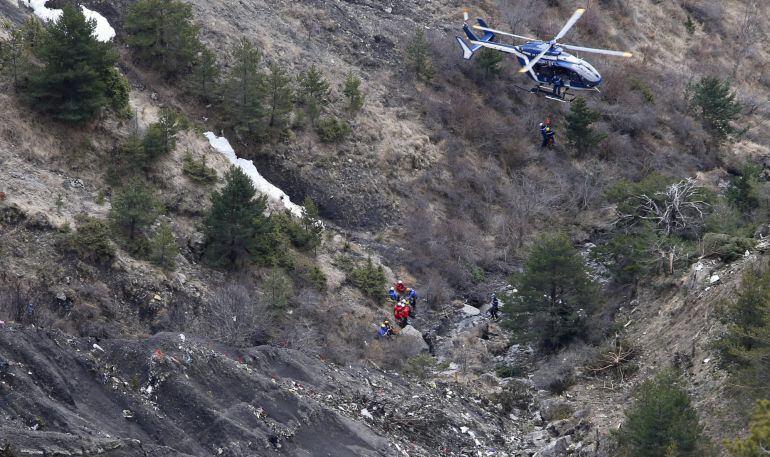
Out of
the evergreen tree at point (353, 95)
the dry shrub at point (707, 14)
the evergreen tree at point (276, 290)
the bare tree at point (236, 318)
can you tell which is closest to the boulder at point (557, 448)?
the bare tree at point (236, 318)

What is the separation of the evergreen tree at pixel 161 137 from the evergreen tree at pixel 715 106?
91.2 feet

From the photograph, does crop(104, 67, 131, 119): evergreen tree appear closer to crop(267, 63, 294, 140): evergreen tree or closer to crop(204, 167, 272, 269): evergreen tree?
crop(204, 167, 272, 269): evergreen tree

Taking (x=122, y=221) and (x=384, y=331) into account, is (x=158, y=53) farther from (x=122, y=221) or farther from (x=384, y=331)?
(x=384, y=331)

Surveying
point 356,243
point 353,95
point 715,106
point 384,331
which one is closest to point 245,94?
point 353,95

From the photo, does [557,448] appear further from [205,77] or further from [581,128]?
[581,128]

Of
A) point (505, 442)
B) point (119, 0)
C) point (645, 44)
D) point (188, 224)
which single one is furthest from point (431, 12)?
point (505, 442)

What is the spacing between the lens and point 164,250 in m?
27.8

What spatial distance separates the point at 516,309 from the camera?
1161 inches

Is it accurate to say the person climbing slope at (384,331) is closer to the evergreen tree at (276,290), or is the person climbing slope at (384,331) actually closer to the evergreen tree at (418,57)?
the evergreen tree at (276,290)

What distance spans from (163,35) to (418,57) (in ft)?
43.0

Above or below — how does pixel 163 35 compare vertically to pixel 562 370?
above

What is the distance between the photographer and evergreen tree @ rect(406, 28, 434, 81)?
4550 cm

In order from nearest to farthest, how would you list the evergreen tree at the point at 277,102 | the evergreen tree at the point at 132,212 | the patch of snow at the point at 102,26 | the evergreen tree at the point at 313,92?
the evergreen tree at the point at 132,212
the evergreen tree at the point at 277,102
the patch of snow at the point at 102,26
the evergreen tree at the point at 313,92

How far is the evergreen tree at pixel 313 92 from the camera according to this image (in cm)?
3938
